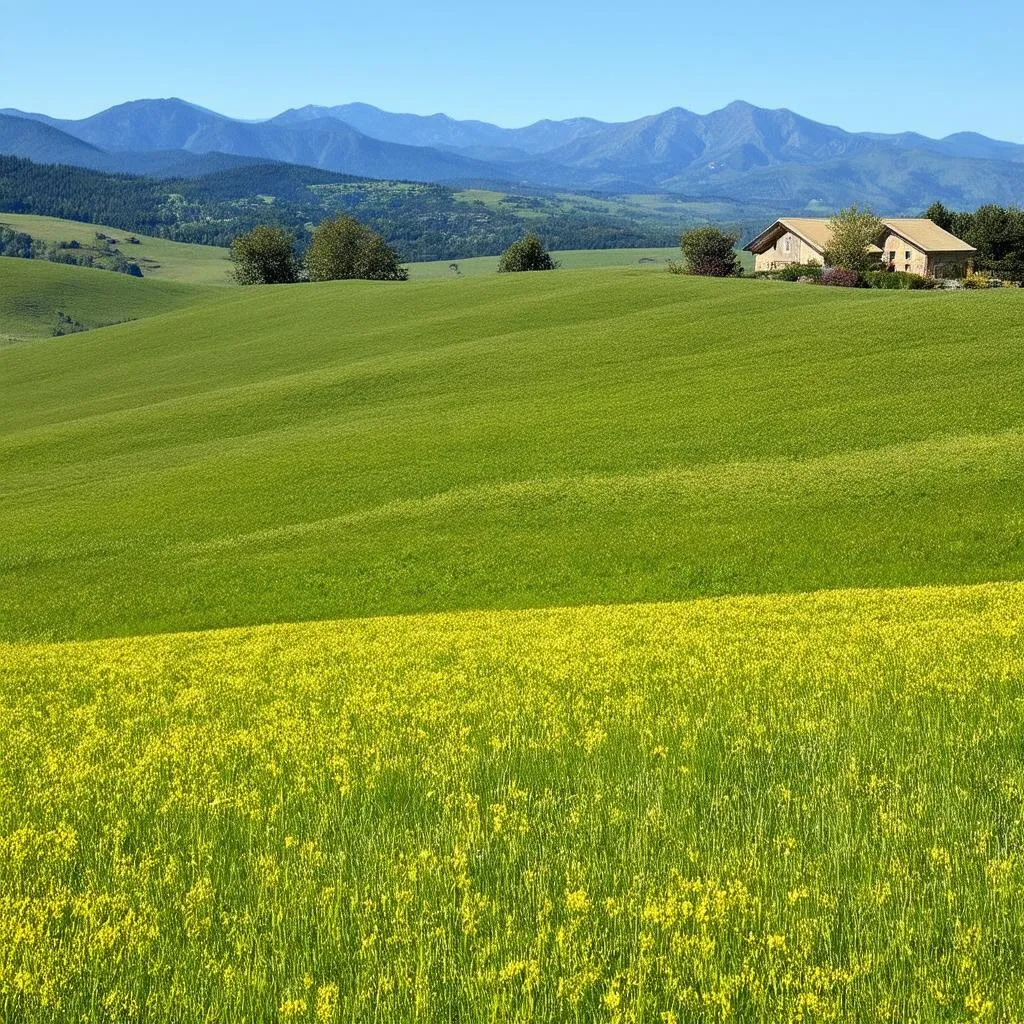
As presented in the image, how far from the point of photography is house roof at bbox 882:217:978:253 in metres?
120

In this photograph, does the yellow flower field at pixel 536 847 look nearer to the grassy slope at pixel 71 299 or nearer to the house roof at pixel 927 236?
the house roof at pixel 927 236

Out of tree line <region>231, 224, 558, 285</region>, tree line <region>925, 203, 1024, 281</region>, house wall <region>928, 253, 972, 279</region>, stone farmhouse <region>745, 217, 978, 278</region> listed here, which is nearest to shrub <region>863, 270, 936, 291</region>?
stone farmhouse <region>745, 217, 978, 278</region>

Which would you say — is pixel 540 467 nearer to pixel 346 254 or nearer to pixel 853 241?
pixel 853 241

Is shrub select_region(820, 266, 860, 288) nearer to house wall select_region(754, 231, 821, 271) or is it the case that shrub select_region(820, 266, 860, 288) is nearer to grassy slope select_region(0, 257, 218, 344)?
house wall select_region(754, 231, 821, 271)

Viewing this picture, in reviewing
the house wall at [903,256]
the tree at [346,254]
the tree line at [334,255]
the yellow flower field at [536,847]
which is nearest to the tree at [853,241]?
the house wall at [903,256]

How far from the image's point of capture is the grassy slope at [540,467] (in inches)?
1214

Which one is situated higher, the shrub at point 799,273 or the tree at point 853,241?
the tree at point 853,241

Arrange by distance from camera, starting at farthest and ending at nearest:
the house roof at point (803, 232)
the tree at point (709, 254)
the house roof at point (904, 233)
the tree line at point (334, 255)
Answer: the tree line at point (334, 255), the tree at point (709, 254), the house roof at point (803, 232), the house roof at point (904, 233)

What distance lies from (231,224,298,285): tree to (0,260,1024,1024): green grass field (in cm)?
12876

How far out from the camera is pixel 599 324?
75.2 meters

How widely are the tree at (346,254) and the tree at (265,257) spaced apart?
453cm

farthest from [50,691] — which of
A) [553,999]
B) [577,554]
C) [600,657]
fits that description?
[577,554]

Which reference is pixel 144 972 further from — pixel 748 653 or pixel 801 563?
pixel 801 563

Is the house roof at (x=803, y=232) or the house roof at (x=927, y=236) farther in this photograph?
the house roof at (x=803, y=232)
